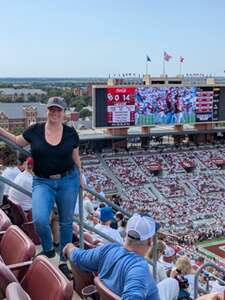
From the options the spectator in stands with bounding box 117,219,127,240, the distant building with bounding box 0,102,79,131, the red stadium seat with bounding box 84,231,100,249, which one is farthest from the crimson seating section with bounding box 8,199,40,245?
the distant building with bounding box 0,102,79,131

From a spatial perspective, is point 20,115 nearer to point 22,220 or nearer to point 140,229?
point 22,220

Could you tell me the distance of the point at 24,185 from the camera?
4641 mm

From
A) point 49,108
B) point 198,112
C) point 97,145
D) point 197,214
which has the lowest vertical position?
point 197,214

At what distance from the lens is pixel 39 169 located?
3.71 metres

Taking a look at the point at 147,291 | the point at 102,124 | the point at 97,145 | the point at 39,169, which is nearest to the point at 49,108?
the point at 39,169

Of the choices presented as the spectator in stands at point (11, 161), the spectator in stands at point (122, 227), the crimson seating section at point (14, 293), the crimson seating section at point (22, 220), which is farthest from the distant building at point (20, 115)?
the crimson seating section at point (14, 293)

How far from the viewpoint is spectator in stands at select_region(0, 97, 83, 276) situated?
12.0ft

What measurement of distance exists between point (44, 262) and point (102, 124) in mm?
29411

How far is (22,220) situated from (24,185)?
35cm

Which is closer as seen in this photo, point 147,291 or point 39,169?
point 147,291

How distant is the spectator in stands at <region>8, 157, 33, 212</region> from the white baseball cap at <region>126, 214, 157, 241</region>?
220 cm

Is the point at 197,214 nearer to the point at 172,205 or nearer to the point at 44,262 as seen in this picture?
the point at 172,205

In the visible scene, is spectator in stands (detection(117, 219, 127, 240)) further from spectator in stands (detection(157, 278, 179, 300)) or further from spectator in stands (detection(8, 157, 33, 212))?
spectator in stands (detection(157, 278, 179, 300))

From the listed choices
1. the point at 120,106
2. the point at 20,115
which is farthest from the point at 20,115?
the point at 120,106
